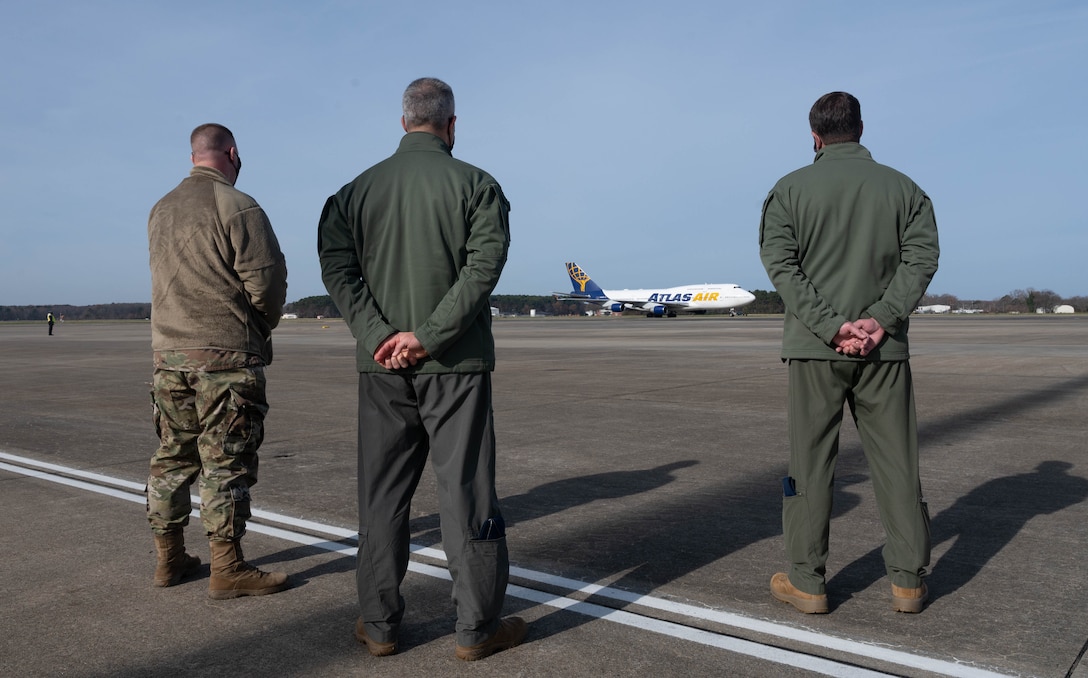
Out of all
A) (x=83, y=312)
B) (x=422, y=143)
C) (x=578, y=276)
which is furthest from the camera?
(x=83, y=312)

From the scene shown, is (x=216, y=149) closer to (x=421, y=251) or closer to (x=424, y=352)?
(x=421, y=251)

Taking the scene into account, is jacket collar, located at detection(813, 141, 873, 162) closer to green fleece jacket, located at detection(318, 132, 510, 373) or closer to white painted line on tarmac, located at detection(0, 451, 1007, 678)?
green fleece jacket, located at detection(318, 132, 510, 373)

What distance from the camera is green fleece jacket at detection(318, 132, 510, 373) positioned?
2875 mm

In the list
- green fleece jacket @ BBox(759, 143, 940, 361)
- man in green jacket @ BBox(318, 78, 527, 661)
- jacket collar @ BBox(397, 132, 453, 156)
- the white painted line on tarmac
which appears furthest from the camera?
green fleece jacket @ BBox(759, 143, 940, 361)

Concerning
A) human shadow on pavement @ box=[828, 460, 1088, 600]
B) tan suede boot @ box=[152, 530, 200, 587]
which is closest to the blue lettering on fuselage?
human shadow on pavement @ box=[828, 460, 1088, 600]

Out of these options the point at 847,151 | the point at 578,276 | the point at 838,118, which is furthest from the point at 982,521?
the point at 578,276

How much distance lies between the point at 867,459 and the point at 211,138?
10.5 ft

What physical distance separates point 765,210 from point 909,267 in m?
0.61

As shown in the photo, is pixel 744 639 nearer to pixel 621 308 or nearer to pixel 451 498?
pixel 451 498

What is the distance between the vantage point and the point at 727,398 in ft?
35.6

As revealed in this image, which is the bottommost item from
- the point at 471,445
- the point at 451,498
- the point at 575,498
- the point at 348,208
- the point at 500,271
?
the point at 575,498

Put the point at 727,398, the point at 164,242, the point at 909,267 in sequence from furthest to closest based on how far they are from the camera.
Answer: the point at 727,398 → the point at 164,242 → the point at 909,267

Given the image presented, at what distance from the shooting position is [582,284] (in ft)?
289

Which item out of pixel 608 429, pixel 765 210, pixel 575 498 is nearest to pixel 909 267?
pixel 765 210
